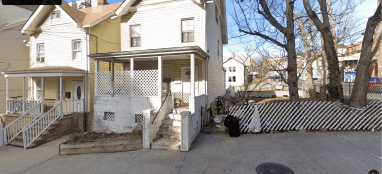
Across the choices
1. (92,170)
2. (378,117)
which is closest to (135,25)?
(92,170)

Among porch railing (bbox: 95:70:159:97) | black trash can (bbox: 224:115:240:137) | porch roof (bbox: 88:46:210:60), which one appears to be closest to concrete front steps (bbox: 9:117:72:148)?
porch railing (bbox: 95:70:159:97)

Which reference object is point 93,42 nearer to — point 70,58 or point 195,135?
point 70,58

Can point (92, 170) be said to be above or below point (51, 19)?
below

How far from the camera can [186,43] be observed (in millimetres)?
10531

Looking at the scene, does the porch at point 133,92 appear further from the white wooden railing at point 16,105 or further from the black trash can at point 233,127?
the white wooden railing at point 16,105

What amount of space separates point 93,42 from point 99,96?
4372mm

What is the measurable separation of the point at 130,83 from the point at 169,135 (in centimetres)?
312

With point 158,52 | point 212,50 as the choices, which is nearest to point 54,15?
point 158,52

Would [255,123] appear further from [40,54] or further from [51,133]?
[40,54]

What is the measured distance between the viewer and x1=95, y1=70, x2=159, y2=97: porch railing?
8055mm

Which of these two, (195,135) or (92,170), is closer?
(92,170)

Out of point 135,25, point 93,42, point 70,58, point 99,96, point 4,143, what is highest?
point 135,25

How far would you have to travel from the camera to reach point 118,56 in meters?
8.52

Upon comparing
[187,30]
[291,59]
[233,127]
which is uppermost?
[187,30]
